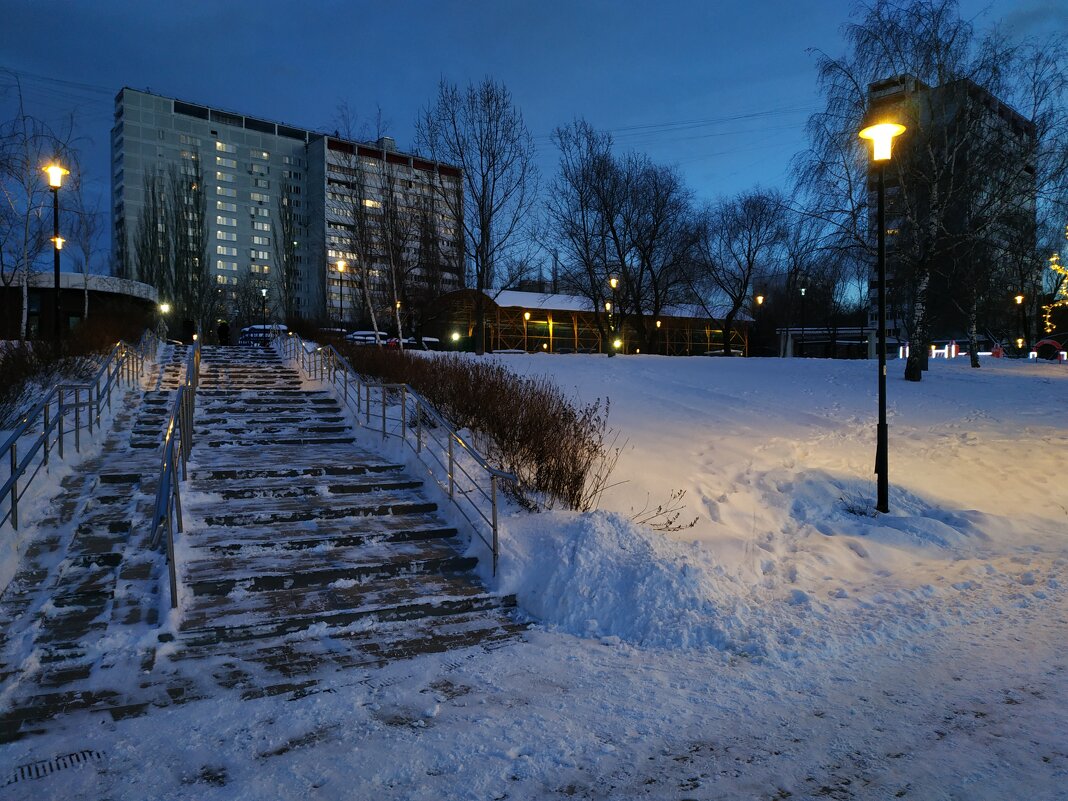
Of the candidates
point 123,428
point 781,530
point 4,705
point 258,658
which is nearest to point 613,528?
point 781,530

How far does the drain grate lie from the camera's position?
10.9 ft

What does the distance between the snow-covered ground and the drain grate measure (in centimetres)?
6

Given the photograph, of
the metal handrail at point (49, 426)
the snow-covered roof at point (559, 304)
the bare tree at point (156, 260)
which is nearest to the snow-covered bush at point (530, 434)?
the metal handrail at point (49, 426)

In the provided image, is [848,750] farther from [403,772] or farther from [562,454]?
[562,454]

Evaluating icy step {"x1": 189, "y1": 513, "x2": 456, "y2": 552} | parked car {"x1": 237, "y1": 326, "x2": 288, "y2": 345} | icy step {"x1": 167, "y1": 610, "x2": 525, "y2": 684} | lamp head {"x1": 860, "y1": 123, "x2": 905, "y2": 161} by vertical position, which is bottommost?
icy step {"x1": 167, "y1": 610, "x2": 525, "y2": 684}

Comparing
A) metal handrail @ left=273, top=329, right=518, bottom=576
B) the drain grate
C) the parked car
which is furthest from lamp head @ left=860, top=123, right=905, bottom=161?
the parked car

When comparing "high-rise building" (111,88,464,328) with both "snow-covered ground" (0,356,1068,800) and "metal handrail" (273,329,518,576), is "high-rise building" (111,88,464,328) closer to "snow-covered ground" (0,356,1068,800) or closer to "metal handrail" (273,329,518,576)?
"metal handrail" (273,329,518,576)

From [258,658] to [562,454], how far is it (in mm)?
4104

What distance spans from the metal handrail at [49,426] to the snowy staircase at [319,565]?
4.99 ft

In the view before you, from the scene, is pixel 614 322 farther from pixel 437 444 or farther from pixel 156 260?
pixel 156 260

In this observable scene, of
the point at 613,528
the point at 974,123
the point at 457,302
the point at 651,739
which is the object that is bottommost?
the point at 651,739

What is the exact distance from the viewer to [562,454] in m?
7.85

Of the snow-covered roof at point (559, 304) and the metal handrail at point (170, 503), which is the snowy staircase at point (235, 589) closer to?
the metal handrail at point (170, 503)

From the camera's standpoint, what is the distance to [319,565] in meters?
6.12
